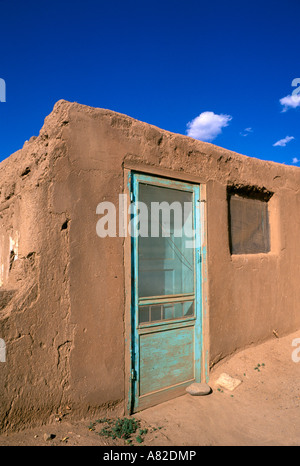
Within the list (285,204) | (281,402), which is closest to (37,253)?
(281,402)

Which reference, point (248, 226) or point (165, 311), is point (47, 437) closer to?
point (165, 311)

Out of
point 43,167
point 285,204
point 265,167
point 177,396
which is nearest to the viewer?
point 43,167

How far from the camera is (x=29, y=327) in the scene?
2586 millimetres

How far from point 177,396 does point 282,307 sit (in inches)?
85.8

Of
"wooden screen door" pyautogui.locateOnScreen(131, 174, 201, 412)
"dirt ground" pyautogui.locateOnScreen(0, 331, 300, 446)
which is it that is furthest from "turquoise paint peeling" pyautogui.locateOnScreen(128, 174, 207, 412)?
"dirt ground" pyautogui.locateOnScreen(0, 331, 300, 446)

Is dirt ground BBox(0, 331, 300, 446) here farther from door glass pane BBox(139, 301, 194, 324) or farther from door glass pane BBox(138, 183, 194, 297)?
door glass pane BBox(138, 183, 194, 297)

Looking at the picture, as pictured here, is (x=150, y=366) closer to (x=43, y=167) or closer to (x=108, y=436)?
(x=108, y=436)

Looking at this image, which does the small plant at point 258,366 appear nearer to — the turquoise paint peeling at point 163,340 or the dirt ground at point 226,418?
the dirt ground at point 226,418

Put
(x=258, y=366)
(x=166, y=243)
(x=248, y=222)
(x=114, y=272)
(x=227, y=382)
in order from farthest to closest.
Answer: (x=248, y=222), (x=258, y=366), (x=227, y=382), (x=166, y=243), (x=114, y=272)

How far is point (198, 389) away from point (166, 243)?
1.54 meters

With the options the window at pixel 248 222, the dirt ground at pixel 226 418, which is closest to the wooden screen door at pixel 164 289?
the dirt ground at pixel 226 418

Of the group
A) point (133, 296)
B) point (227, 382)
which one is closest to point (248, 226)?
point (227, 382)

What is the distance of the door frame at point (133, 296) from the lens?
10.1 feet

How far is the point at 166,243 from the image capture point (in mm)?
3580
